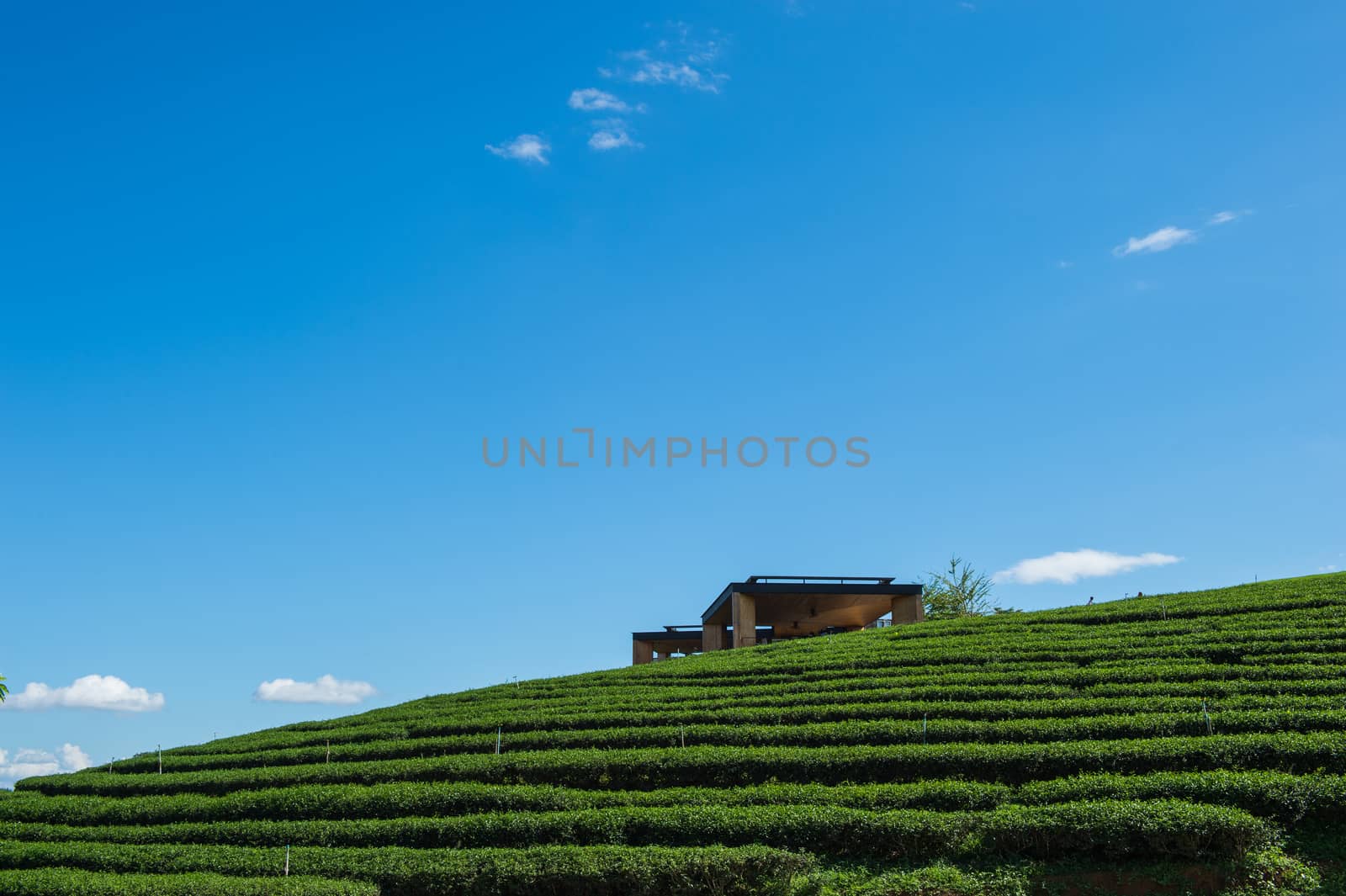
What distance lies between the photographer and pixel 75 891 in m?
14.0

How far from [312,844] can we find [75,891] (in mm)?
3365

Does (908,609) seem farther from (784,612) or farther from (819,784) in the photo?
(819,784)

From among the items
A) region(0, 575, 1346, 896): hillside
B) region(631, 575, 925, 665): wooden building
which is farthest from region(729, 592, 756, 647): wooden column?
region(0, 575, 1346, 896): hillside

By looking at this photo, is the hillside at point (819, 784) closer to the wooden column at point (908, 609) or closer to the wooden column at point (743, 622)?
the wooden column at point (743, 622)

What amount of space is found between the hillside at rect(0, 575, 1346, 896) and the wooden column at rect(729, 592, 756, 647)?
21.8 ft

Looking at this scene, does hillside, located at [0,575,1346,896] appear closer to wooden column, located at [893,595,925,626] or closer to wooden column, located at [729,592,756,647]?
wooden column, located at [729,592,756,647]

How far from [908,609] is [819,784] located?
1782 cm

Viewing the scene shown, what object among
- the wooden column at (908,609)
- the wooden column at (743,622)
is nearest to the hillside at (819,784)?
the wooden column at (743,622)

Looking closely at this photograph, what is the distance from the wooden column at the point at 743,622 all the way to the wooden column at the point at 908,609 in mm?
5135

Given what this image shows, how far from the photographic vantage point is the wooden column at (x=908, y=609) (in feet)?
103

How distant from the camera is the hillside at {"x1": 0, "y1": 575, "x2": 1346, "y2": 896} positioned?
11820 millimetres

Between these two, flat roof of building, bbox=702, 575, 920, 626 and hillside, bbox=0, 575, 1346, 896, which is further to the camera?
flat roof of building, bbox=702, 575, 920, 626

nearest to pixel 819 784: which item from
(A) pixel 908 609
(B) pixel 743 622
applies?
(B) pixel 743 622

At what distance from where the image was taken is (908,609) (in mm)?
31703
